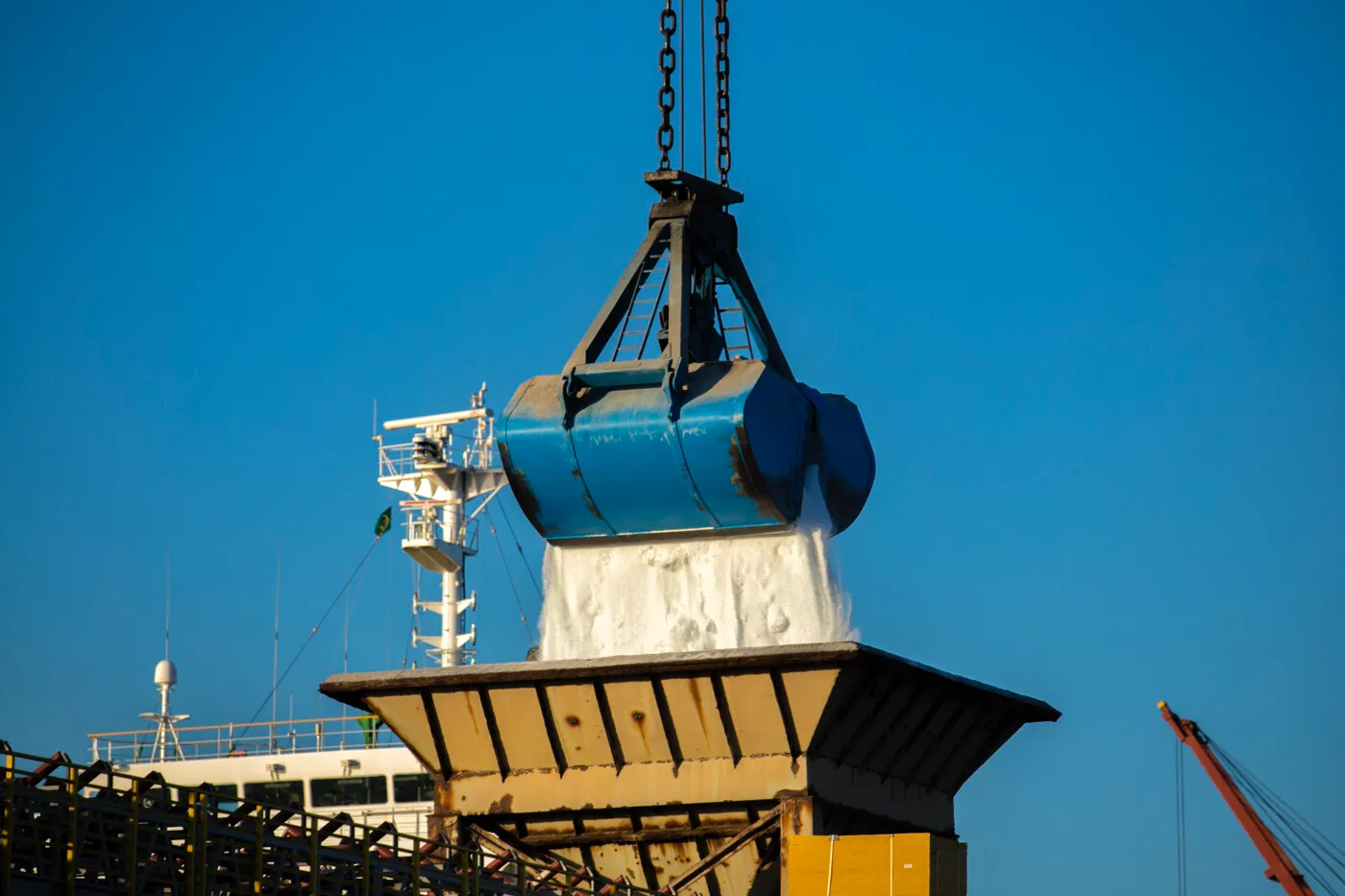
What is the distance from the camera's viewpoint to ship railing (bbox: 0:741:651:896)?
19.2 m

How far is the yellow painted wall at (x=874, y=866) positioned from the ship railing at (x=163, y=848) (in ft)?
9.97

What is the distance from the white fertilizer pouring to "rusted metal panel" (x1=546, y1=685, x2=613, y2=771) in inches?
44.7

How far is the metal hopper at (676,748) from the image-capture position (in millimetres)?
25484

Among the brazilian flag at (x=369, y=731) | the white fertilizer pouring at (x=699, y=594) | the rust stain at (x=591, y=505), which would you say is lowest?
the white fertilizer pouring at (x=699, y=594)

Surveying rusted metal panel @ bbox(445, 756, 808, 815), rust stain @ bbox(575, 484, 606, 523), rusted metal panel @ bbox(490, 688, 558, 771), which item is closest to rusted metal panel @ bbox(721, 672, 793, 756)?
rusted metal panel @ bbox(445, 756, 808, 815)

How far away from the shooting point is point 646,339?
27.8m

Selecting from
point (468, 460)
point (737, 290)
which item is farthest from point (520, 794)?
point (468, 460)

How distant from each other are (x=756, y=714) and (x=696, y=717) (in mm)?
652

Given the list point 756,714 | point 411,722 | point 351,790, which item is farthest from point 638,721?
point 351,790

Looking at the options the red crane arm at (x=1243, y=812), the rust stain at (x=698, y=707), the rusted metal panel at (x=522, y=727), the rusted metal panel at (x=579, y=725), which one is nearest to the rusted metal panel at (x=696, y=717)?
the rust stain at (x=698, y=707)

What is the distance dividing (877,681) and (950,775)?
325 cm

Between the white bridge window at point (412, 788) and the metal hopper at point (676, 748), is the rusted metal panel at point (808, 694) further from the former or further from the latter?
the white bridge window at point (412, 788)

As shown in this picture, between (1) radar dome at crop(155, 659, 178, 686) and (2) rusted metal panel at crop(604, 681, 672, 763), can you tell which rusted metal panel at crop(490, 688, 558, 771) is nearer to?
(2) rusted metal panel at crop(604, 681, 672, 763)

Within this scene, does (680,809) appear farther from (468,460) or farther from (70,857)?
(468,460)
